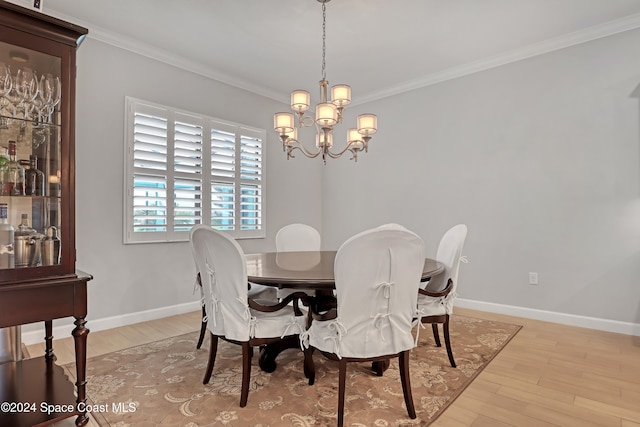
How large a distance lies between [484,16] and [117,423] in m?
3.86

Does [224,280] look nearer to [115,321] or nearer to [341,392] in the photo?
[341,392]

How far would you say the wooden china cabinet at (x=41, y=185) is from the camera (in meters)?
1.59

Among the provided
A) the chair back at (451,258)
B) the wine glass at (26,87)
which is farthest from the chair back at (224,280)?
the chair back at (451,258)

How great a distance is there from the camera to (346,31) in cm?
317

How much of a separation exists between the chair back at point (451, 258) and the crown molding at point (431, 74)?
2306mm

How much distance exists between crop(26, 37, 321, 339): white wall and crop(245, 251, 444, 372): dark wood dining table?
1.39 metres

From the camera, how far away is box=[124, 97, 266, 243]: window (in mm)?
3402

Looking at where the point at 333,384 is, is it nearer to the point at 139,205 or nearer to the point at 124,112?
the point at 139,205

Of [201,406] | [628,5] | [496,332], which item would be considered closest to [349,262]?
[201,406]

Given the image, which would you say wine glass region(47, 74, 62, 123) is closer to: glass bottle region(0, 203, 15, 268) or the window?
glass bottle region(0, 203, 15, 268)

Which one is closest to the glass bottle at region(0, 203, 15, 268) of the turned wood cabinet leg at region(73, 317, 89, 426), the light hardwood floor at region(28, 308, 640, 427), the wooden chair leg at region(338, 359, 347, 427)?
the turned wood cabinet leg at region(73, 317, 89, 426)

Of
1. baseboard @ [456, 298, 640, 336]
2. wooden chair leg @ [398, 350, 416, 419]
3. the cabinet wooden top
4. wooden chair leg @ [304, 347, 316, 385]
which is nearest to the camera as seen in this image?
the cabinet wooden top

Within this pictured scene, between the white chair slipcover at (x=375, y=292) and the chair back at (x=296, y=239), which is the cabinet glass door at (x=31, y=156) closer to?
the white chair slipcover at (x=375, y=292)

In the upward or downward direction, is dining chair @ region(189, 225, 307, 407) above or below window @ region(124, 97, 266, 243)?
below
